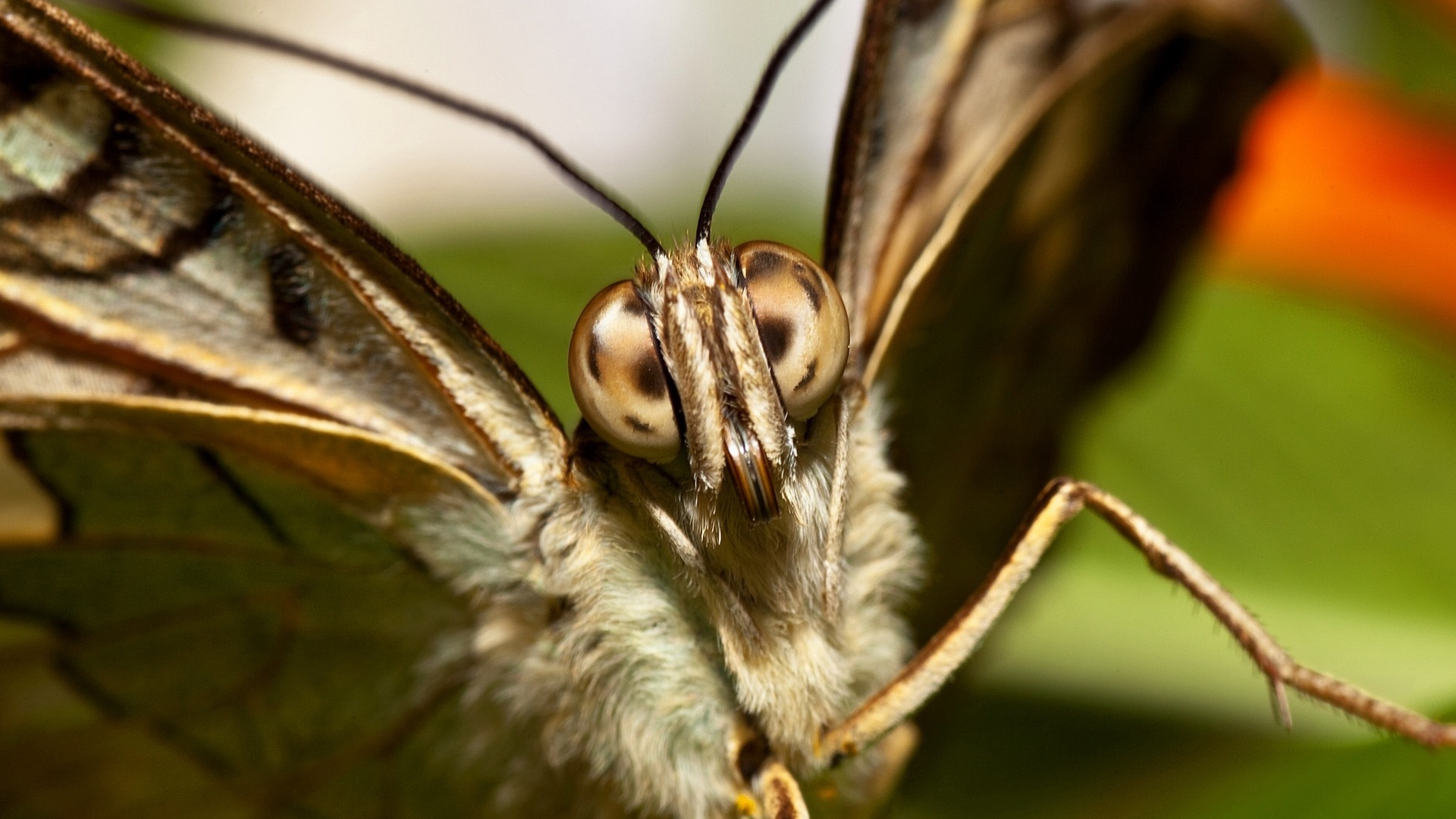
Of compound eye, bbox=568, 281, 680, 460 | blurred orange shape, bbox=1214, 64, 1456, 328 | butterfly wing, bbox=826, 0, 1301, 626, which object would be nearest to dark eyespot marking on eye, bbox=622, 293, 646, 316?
compound eye, bbox=568, 281, 680, 460

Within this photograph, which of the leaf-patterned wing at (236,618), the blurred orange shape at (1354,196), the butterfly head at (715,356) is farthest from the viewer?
the blurred orange shape at (1354,196)

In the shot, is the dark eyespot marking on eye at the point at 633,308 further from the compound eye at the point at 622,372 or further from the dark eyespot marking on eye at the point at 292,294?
the dark eyespot marking on eye at the point at 292,294

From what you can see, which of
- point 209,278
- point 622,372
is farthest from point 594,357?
point 209,278

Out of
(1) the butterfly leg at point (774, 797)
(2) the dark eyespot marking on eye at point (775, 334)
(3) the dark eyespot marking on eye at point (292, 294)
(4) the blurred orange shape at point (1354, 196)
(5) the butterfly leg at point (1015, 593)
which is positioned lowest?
(1) the butterfly leg at point (774, 797)

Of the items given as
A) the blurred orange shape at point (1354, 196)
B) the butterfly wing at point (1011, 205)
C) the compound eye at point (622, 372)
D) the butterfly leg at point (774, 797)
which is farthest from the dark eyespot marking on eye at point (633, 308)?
the blurred orange shape at point (1354, 196)

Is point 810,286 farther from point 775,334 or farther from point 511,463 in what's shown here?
point 511,463

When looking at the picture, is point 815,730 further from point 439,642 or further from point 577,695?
point 439,642
